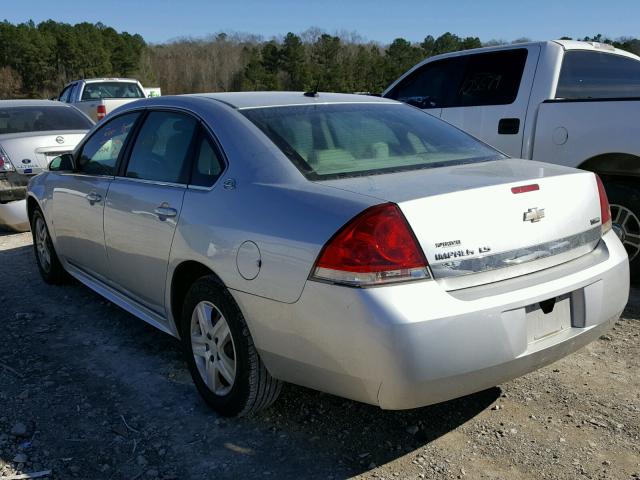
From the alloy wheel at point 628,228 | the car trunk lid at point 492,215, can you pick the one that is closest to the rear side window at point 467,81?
the alloy wheel at point 628,228

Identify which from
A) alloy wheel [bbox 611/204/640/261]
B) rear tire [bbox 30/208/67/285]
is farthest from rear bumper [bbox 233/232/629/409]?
rear tire [bbox 30/208/67/285]

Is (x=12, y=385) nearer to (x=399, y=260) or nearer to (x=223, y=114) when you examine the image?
(x=223, y=114)

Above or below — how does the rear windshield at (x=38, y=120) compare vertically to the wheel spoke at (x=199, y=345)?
above

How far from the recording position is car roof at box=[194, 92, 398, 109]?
3.41 m

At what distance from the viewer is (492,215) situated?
2.50m

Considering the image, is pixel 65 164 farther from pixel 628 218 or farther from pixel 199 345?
pixel 628 218

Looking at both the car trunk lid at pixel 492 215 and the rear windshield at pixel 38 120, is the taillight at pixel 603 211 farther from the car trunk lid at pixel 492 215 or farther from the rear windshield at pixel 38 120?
the rear windshield at pixel 38 120

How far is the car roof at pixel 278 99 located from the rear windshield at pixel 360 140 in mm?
73

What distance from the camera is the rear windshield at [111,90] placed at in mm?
15945

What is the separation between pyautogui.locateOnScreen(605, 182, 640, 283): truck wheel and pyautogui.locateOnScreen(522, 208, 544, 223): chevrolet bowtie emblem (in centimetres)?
240

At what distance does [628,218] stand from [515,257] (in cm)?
269

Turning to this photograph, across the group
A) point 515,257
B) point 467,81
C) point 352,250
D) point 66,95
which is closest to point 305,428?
point 352,250

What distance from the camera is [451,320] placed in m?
2.32

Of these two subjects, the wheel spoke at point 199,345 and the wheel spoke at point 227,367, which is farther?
the wheel spoke at point 199,345
